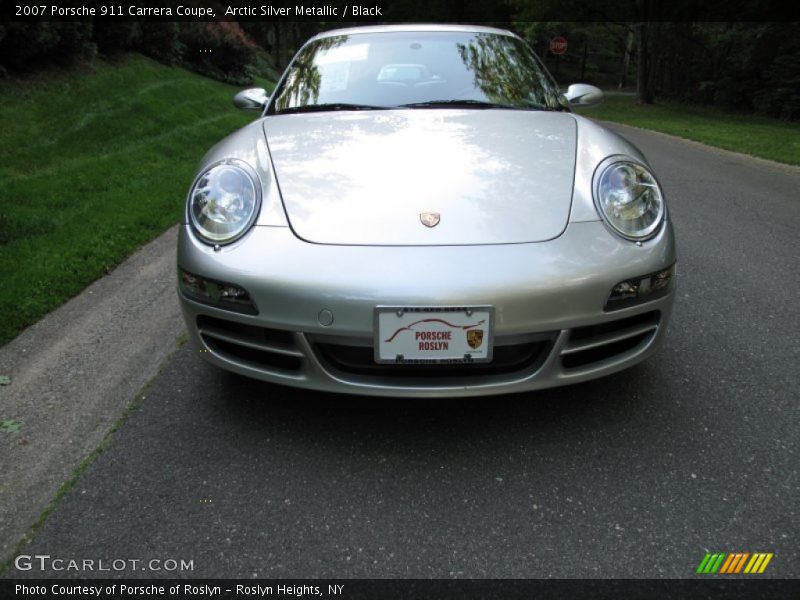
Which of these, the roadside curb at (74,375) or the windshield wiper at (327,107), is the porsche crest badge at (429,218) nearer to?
the windshield wiper at (327,107)

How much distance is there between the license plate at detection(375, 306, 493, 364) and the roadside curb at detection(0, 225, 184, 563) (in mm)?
1055

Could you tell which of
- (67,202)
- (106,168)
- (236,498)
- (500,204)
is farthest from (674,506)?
(106,168)

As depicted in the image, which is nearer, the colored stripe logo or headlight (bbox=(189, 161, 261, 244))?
the colored stripe logo

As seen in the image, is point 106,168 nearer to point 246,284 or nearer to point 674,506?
point 246,284

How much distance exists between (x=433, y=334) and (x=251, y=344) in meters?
0.59

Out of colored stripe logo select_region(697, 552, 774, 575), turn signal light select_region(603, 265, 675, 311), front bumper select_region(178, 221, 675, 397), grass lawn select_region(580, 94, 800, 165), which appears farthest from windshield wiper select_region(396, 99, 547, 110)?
grass lawn select_region(580, 94, 800, 165)

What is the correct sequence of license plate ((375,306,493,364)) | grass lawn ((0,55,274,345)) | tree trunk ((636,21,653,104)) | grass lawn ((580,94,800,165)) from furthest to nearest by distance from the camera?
tree trunk ((636,21,653,104))
grass lawn ((580,94,800,165))
grass lawn ((0,55,274,345))
license plate ((375,306,493,364))

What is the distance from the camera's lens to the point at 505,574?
160 centimetres

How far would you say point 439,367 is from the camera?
1.98m

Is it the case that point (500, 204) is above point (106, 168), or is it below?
above

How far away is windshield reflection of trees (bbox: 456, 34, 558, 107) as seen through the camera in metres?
3.02

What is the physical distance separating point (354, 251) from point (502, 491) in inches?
32.4

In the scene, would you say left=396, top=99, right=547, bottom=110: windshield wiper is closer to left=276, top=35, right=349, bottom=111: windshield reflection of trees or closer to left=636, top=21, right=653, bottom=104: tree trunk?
left=276, top=35, right=349, bottom=111: windshield reflection of trees

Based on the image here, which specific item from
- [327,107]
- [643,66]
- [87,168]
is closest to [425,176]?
[327,107]
